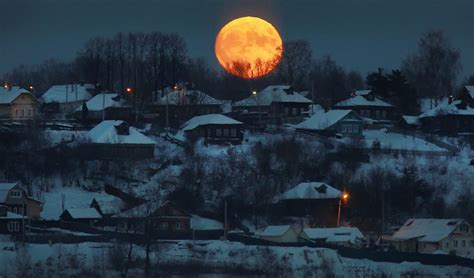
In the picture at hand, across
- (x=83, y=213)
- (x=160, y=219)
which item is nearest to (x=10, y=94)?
(x=83, y=213)

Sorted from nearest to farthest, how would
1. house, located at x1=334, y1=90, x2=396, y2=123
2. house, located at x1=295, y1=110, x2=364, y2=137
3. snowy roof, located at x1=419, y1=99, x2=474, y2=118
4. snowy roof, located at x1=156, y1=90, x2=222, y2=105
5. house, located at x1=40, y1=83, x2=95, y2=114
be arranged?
house, located at x1=295, y1=110, x2=364, y2=137
snowy roof, located at x1=419, y1=99, x2=474, y2=118
snowy roof, located at x1=156, y1=90, x2=222, y2=105
house, located at x1=334, y1=90, x2=396, y2=123
house, located at x1=40, y1=83, x2=95, y2=114

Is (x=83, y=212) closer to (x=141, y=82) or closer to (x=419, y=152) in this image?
(x=419, y=152)

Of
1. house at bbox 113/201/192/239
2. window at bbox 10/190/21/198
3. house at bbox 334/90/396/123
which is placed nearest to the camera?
house at bbox 113/201/192/239

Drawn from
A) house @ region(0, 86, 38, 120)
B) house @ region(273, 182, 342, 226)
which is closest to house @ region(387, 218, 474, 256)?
house @ region(273, 182, 342, 226)

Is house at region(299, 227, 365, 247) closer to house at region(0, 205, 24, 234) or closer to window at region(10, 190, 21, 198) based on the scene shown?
house at region(0, 205, 24, 234)

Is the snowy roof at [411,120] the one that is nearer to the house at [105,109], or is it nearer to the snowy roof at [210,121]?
the snowy roof at [210,121]

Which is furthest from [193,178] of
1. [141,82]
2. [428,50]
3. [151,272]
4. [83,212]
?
[428,50]

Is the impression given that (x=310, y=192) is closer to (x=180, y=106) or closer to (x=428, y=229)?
(x=428, y=229)
